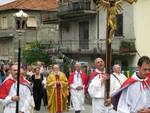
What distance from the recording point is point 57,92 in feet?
59.2

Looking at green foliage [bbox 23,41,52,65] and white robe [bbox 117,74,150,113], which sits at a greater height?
white robe [bbox 117,74,150,113]

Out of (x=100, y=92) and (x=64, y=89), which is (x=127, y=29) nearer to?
(x=64, y=89)

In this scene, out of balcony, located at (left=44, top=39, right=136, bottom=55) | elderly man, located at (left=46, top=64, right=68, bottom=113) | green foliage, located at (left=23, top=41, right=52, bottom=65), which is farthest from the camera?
green foliage, located at (left=23, top=41, right=52, bottom=65)

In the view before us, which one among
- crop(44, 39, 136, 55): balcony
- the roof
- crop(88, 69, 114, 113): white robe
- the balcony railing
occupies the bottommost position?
crop(88, 69, 114, 113): white robe

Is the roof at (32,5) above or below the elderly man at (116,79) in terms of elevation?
above

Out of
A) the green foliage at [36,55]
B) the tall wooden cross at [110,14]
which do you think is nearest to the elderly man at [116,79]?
the tall wooden cross at [110,14]

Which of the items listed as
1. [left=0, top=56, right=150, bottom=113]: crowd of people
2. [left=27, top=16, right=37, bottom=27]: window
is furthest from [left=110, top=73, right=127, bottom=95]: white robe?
[left=27, top=16, right=37, bottom=27]: window

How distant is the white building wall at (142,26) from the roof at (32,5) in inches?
976

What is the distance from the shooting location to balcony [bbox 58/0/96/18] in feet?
119

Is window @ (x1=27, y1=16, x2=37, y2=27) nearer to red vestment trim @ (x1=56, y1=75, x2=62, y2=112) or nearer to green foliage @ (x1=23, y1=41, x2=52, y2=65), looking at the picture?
green foliage @ (x1=23, y1=41, x2=52, y2=65)

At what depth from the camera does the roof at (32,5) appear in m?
56.2

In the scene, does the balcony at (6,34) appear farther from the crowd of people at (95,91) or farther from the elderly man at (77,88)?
the crowd of people at (95,91)


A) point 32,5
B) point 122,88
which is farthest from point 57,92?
point 32,5

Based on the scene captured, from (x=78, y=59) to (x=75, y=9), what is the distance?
134 inches
